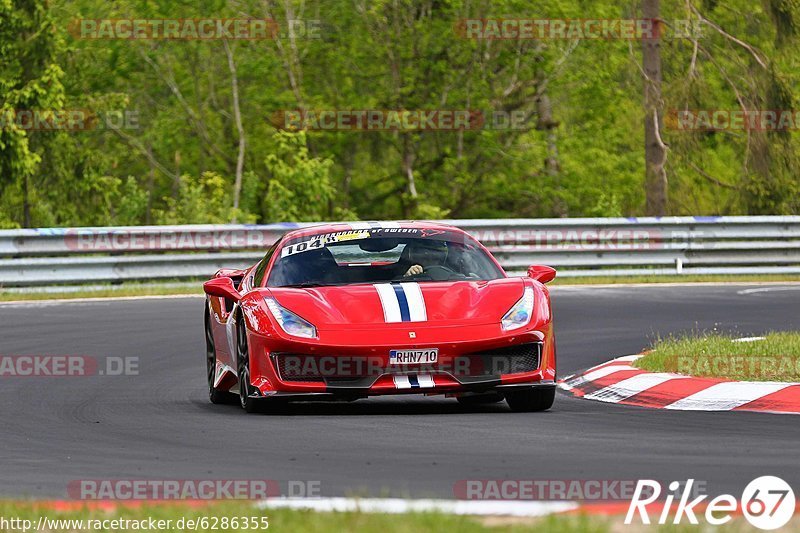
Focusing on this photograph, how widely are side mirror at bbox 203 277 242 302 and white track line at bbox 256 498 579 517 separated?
15.0 ft

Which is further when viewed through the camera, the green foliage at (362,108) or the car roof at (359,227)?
the green foliage at (362,108)

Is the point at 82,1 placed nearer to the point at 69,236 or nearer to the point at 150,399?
the point at 69,236

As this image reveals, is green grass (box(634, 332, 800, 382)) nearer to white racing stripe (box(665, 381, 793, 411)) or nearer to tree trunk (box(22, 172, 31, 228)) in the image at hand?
white racing stripe (box(665, 381, 793, 411))

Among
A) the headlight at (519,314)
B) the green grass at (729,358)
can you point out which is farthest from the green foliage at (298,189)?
the headlight at (519,314)

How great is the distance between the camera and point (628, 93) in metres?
38.6

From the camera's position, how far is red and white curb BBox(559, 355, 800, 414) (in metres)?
9.45

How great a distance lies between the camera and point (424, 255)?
35.1 ft

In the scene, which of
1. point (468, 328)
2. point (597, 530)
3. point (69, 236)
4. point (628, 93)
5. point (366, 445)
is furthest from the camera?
point (628, 93)

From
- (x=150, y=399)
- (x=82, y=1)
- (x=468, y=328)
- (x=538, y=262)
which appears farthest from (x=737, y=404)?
(x=82, y=1)

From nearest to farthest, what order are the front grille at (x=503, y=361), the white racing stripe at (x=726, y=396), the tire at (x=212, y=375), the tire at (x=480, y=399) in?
1. the front grille at (x=503, y=361)
2. the white racing stripe at (x=726, y=396)
3. the tire at (x=480, y=399)
4. the tire at (x=212, y=375)

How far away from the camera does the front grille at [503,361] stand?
9.42m

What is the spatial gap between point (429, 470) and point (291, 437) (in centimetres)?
162

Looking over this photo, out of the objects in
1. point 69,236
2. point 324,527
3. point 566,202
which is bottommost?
point 566,202

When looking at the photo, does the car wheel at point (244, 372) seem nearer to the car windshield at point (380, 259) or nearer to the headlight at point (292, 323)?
the headlight at point (292, 323)
